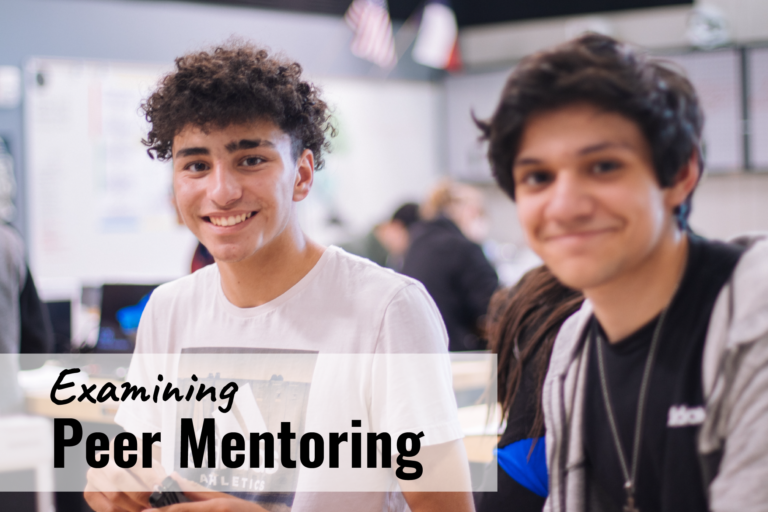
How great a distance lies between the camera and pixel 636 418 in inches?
37.5

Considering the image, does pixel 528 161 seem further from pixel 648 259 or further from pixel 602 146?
pixel 648 259

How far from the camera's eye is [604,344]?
102cm

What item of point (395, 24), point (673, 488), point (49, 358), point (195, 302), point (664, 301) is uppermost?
point (395, 24)

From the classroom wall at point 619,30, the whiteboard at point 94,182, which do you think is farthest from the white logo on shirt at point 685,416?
the classroom wall at point 619,30

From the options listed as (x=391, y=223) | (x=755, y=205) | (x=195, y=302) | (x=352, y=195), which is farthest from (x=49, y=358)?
(x=755, y=205)

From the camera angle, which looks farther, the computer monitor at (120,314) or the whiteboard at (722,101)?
the whiteboard at (722,101)

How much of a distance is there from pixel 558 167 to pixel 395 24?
19.5 ft

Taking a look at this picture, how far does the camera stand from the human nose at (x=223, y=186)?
56.0 inches

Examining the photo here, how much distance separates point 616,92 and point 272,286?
2.89 ft

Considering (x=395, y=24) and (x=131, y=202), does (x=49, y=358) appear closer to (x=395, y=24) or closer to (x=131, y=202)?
(x=131, y=202)

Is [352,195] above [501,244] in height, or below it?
above

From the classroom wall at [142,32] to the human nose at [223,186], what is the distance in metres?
3.17

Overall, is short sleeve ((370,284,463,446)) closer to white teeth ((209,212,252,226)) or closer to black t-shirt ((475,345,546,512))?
black t-shirt ((475,345,546,512))

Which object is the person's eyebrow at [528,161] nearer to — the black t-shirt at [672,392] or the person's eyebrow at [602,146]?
the person's eyebrow at [602,146]
